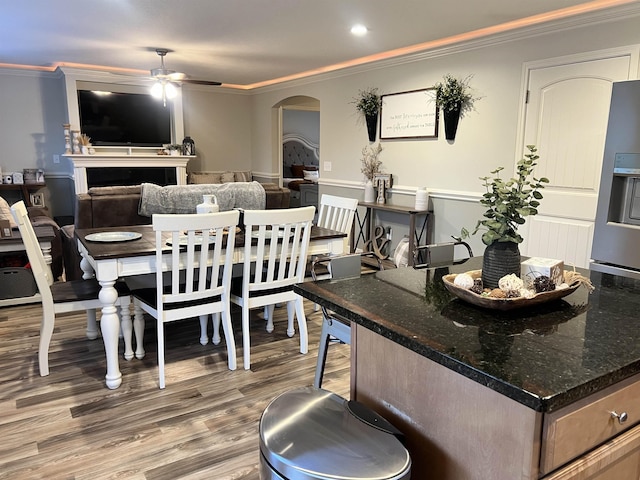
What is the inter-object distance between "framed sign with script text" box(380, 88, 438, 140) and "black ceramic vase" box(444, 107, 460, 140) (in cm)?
20

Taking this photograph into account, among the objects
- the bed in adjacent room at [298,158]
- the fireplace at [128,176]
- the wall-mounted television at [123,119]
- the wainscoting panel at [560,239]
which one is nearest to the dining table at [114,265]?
the wainscoting panel at [560,239]

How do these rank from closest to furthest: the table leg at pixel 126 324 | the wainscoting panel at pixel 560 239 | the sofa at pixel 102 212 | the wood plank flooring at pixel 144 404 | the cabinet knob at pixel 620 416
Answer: the cabinet knob at pixel 620 416 < the wood plank flooring at pixel 144 404 < the table leg at pixel 126 324 < the wainscoting panel at pixel 560 239 < the sofa at pixel 102 212

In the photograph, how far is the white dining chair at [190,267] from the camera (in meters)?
2.62

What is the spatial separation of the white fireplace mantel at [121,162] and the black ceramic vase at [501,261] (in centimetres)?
641

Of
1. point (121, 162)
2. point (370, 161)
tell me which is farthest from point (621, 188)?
point (121, 162)

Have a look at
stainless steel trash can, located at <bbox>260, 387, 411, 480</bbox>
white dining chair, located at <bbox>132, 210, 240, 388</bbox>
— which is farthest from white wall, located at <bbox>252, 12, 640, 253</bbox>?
stainless steel trash can, located at <bbox>260, 387, 411, 480</bbox>

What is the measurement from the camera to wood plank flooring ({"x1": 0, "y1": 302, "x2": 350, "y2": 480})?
7.02 feet

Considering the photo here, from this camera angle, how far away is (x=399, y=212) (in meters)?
5.04

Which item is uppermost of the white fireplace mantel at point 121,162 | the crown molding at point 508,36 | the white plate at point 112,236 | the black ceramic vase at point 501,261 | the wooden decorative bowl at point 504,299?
the crown molding at point 508,36

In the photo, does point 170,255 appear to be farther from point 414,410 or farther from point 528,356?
point 528,356

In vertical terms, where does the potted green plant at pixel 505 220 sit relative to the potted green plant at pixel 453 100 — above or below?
below

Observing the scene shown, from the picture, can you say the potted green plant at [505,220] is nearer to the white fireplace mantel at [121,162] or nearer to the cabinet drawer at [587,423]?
the cabinet drawer at [587,423]

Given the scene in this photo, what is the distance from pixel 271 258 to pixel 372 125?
3171 millimetres

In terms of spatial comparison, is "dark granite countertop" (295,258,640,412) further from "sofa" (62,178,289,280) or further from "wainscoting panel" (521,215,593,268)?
"sofa" (62,178,289,280)
